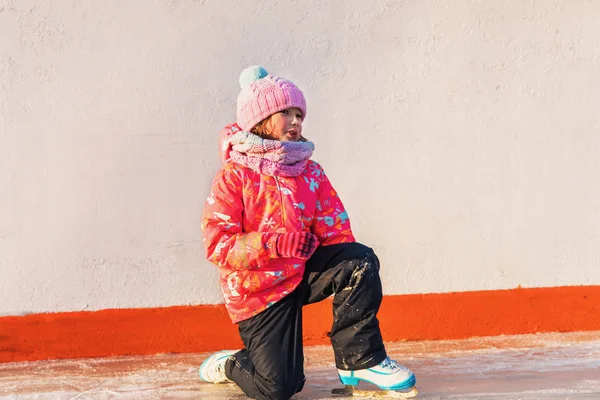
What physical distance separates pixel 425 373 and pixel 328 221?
26.9 inches

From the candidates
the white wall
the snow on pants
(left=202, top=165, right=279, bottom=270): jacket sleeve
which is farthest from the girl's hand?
the white wall

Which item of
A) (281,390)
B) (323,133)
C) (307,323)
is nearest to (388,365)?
(281,390)

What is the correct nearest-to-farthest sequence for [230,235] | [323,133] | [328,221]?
[230,235] → [328,221] → [323,133]

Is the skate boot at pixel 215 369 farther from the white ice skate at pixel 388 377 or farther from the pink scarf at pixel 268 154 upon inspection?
the pink scarf at pixel 268 154

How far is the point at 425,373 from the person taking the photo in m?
3.01

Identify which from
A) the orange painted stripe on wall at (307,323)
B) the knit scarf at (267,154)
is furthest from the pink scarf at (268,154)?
the orange painted stripe on wall at (307,323)

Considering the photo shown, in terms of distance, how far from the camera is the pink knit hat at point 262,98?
2.70m

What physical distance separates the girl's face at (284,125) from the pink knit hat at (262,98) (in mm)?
26

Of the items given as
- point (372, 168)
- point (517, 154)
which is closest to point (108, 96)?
point (372, 168)

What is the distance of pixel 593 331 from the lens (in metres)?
3.61

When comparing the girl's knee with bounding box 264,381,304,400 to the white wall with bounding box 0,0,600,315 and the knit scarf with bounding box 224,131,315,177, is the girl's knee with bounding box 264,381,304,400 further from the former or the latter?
the white wall with bounding box 0,0,600,315

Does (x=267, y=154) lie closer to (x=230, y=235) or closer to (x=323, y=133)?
(x=230, y=235)

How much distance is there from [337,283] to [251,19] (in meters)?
1.25

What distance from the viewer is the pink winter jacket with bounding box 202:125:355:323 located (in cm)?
258
